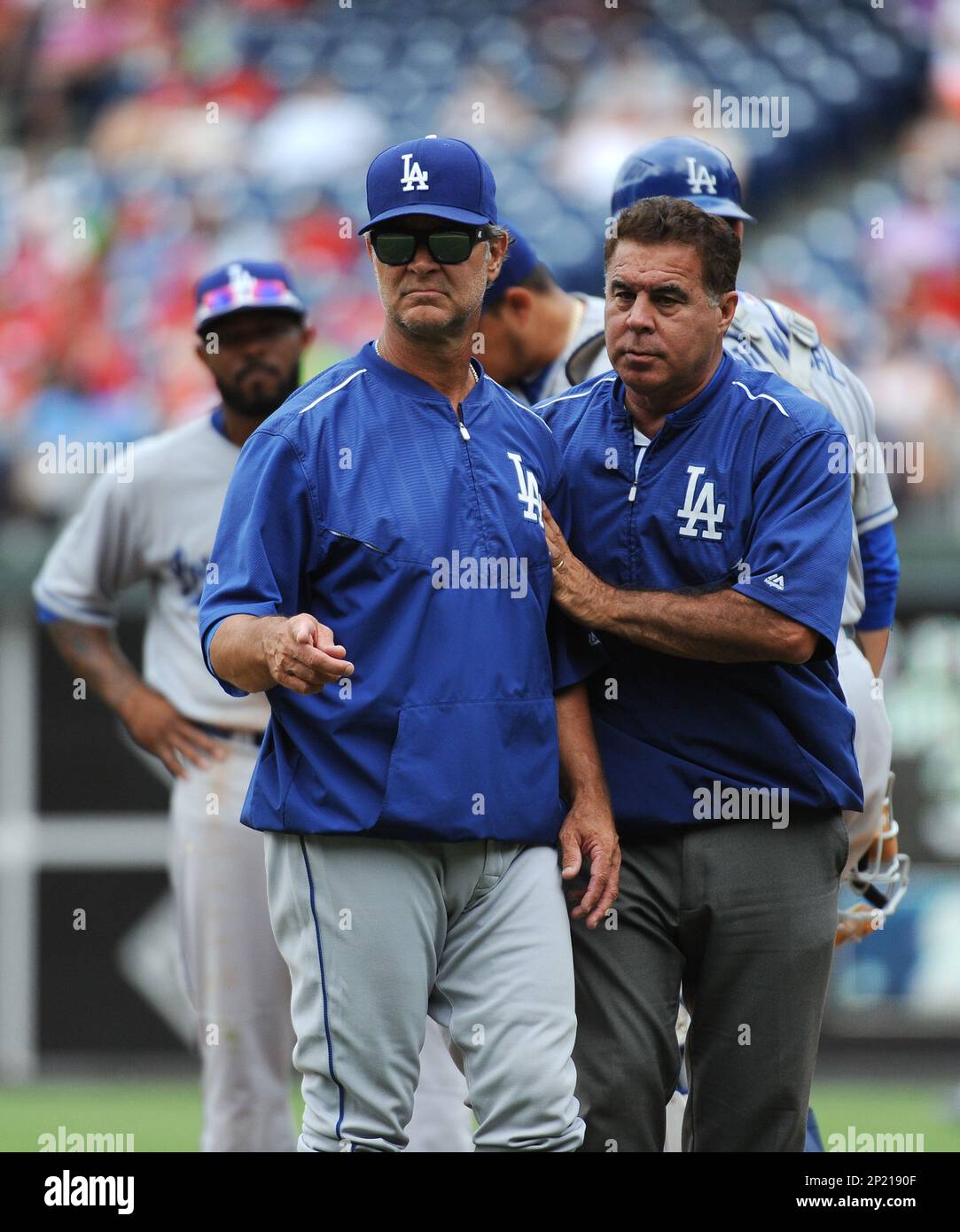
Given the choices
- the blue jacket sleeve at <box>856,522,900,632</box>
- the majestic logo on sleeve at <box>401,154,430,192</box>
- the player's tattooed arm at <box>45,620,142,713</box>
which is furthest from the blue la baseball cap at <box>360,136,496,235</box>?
the player's tattooed arm at <box>45,620,142,713</box>

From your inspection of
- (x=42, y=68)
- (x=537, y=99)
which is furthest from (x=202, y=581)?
(x=42, y=68)

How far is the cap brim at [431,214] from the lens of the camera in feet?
9.79

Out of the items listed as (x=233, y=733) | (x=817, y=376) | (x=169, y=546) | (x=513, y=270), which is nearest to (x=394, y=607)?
(x=817, y=376)

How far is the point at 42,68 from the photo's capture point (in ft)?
41.0

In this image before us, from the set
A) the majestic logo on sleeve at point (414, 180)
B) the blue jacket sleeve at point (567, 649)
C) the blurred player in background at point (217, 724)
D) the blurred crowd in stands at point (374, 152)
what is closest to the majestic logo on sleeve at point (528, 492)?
the blue jacket sleeve at point (567, 649)

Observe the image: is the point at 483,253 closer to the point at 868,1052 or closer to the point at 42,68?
the point at 868,1052

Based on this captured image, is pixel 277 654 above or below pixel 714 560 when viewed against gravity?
below

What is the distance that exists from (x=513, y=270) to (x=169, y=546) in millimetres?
1169

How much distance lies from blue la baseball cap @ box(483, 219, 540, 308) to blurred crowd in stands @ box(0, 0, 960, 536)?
4.72 m

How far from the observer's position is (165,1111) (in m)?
6.70

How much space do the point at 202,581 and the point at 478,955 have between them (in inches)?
69.0

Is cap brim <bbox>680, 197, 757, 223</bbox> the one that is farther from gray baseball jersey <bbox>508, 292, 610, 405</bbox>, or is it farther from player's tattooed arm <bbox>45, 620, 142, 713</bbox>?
player's tattooed arm <bbox>45, 620, 142, 713</bbox>

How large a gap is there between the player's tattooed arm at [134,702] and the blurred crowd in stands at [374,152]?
397cm

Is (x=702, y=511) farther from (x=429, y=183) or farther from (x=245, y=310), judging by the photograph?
(x=245, y=310)
